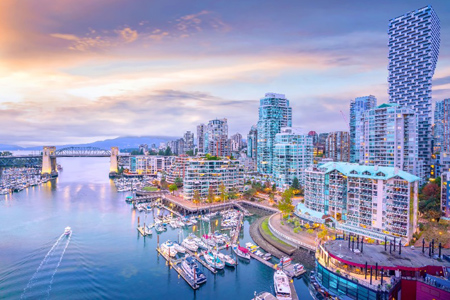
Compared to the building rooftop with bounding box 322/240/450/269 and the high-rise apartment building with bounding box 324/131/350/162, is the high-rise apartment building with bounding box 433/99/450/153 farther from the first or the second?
the building rooftop with bounding box 322/240/450/269

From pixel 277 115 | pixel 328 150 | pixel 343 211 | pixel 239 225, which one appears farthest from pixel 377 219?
pixel 328 150

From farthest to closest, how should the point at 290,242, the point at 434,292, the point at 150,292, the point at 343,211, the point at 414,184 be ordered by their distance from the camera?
the point at 343,211
the point at 290,242
the point at 414,184
the point at 150,292
the point at 434,292

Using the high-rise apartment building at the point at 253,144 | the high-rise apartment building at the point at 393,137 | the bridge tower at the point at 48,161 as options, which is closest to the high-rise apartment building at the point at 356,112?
the high-rise apartment building at the point at 393,137

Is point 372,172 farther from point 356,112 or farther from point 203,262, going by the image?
point 356,112

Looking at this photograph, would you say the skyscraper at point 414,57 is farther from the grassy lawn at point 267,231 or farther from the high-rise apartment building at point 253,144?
the high-rise apartment building at point 253,144

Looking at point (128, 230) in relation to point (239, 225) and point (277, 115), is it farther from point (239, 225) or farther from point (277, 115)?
point (277, 115)

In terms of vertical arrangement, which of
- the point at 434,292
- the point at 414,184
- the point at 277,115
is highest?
the point at 277,115

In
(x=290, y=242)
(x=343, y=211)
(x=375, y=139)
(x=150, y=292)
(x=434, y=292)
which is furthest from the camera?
(x=375, y=139)
